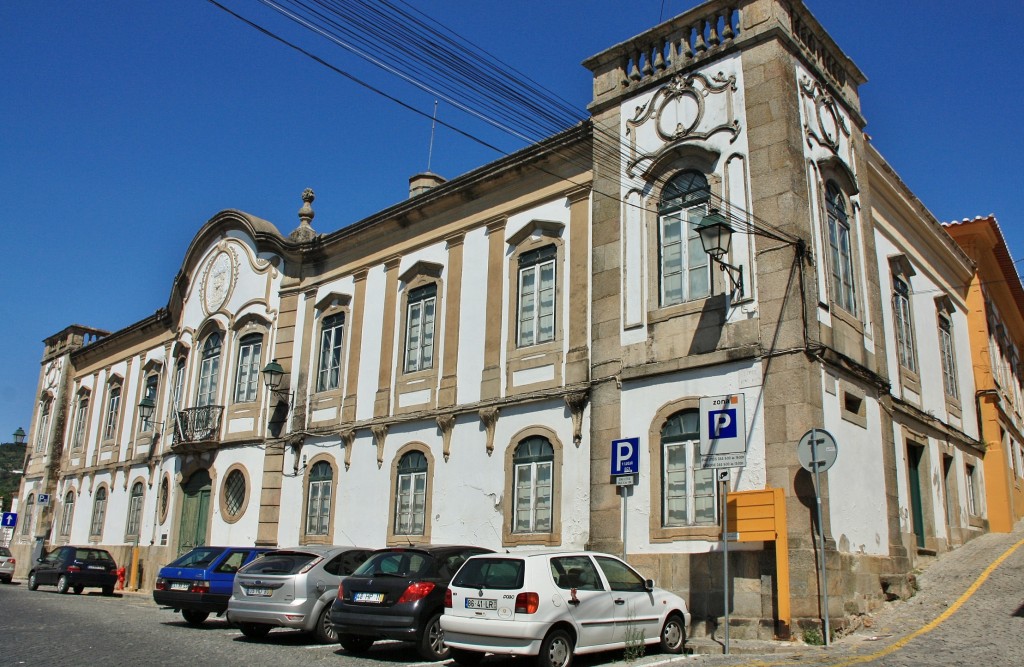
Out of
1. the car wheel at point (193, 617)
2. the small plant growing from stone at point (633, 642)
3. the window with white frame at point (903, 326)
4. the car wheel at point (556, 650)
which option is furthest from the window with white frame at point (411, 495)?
the window with white frame at point (903, 326)

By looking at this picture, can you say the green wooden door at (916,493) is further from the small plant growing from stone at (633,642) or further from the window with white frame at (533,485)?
the small plant growing from stone at (633,642)

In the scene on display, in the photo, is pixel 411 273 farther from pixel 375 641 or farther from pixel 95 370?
pixel 95 370

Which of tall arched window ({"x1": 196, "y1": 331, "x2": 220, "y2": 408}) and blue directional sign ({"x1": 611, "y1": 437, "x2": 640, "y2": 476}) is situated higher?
tall arched window ({"x1": 196, "y1": 331, "x2": 220, "y2": 408})

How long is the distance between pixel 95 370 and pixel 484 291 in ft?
70.4

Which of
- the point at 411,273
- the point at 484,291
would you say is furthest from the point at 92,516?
the point at 484,291

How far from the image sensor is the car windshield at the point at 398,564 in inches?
446

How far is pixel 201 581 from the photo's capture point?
48.3 ft

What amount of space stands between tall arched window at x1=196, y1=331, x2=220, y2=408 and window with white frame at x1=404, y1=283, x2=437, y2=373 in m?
7.74

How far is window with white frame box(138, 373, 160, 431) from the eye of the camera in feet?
92.5

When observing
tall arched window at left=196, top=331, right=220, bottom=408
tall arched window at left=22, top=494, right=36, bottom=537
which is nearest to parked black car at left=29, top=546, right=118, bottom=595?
tall arched window at left=196, top=331, right=220, bottom=408

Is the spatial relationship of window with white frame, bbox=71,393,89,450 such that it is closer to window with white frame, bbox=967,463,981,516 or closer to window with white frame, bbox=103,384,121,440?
window with white frame, bbox=103,384,121,440

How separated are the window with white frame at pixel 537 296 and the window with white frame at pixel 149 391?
15.6m

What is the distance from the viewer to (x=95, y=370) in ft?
109

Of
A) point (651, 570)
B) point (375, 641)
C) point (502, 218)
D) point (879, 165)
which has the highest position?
point (879, 165)
